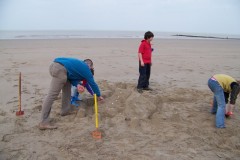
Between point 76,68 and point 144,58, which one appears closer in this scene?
point 76,68

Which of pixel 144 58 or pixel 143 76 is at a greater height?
pixel 144 58

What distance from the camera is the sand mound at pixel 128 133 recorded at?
3838 mm

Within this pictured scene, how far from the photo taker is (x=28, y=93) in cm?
684

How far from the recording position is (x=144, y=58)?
6863mm

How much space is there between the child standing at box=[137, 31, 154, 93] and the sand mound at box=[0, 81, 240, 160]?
962 millimetres

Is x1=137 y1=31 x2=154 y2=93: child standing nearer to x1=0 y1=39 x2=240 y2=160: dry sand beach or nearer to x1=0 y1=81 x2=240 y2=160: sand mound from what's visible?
x1=0 y1=39 x2=240 y2=160: dry sand beach

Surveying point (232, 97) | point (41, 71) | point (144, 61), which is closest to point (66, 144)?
point (232, 97)

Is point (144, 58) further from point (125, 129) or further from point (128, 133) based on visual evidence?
point (128, 133)

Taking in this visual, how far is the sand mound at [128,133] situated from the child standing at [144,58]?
962 mm

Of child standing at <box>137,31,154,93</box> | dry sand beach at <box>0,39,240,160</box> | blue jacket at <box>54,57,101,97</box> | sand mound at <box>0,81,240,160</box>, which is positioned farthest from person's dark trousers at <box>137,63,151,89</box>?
blue jacket at <box>54,57,101,97</box>

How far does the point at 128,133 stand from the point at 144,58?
2837 mm

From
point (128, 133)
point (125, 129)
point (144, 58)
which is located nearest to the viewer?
point (128, 133)

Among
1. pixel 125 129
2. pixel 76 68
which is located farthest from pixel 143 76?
pixel 76 68

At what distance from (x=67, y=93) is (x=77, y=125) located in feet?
2.42
